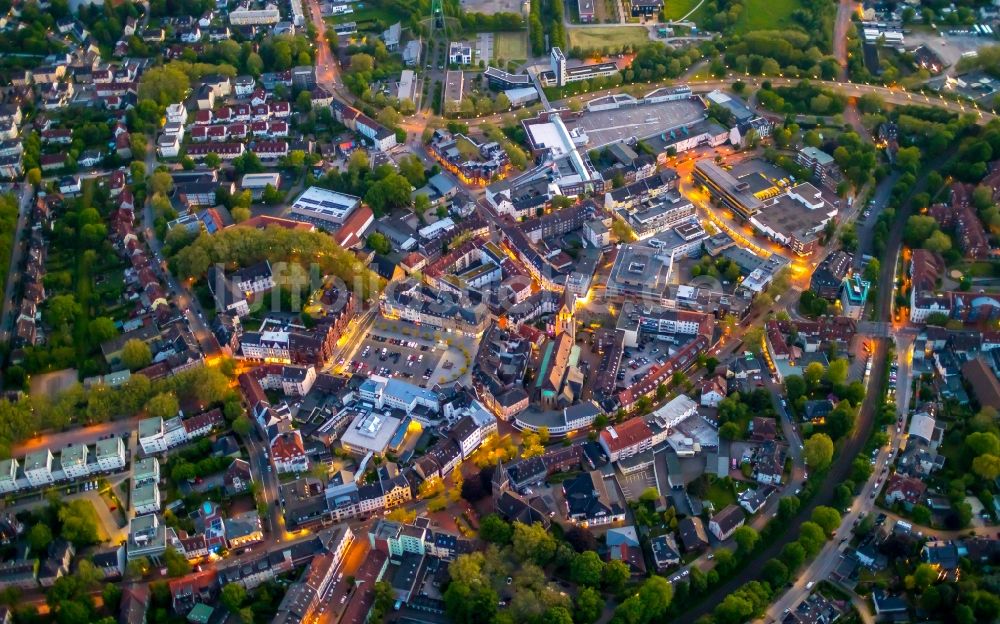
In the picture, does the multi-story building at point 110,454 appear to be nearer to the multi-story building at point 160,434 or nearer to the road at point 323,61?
the multi-story building at point 160,434

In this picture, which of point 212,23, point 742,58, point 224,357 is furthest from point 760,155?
point 212,23

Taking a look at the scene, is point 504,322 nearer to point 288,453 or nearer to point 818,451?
point 288,453

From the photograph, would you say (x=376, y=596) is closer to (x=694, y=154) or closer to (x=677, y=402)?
(x=677, y=402)

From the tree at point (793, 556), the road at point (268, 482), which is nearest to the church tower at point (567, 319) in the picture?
the tree at point (793, 556)

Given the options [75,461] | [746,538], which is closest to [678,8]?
[746,538]

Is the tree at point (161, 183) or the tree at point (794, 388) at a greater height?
the tree at point (161, 183)

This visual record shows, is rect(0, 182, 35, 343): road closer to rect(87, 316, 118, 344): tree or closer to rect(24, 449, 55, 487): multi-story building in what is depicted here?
rect(87, 316, 118, 344): tree
